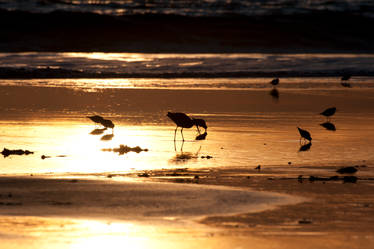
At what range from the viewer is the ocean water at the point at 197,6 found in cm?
6225

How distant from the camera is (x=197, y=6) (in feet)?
220

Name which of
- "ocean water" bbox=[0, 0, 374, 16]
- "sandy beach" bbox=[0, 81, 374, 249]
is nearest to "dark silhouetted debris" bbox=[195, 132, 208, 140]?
"sandy beach" bbox=[0, 81, 374, 249]

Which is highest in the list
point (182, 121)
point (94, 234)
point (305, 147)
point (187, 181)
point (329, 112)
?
point (329, 112)

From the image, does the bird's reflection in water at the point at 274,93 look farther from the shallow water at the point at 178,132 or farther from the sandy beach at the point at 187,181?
the sandy beach at the point at 187,181

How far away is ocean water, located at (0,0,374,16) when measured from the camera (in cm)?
6225

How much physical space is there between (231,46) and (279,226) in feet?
133

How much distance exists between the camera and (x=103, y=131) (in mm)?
16750

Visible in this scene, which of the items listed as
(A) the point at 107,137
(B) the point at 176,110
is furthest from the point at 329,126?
(A) the point at 107,137

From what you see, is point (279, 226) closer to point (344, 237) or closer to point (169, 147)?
point (344, 237)

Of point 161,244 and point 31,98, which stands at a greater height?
point 31,98

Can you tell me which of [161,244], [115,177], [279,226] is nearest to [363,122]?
[115,177]

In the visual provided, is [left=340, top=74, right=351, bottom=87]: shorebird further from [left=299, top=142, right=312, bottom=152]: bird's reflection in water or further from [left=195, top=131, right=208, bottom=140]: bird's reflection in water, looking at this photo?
[left=299, top=142, right=312, bottom=152]: bird's reflection in water

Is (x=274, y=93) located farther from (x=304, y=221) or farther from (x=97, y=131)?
(x=304, y=221)

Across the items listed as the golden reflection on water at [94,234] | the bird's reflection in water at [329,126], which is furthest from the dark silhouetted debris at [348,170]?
the bird's reflection in water at [329,126]
